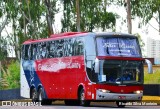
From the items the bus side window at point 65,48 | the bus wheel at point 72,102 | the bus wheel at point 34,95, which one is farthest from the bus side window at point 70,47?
the bus wheel at point 34,95

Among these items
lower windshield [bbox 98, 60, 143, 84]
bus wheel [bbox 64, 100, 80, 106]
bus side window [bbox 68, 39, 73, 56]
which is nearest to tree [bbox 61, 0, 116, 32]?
bus wheel [bbox 64, 100, 80, 106]

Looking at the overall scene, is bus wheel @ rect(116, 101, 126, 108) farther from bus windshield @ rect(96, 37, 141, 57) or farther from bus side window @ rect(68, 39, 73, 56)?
bus side window @ rect(68, 39, 73, 56)

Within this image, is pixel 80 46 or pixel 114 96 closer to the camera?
pixel 114 96

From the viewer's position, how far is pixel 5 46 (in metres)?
71.4

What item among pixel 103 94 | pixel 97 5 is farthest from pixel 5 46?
pixel 103 94

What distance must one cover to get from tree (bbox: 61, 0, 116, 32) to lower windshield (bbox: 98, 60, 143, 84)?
27418 mm

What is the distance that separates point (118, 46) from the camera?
34031 mm

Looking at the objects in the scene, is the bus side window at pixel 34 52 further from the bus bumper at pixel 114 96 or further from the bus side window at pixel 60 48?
the bus bumper at pixel 114 96

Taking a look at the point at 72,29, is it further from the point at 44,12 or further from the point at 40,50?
the point at 40,50

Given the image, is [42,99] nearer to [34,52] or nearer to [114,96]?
[34,52]

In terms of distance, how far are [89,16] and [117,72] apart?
2992 centimetres

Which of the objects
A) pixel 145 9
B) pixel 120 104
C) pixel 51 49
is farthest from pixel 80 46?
pixel 145 9

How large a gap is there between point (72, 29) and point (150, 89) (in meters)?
25.0

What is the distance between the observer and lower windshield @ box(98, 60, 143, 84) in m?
33.5
